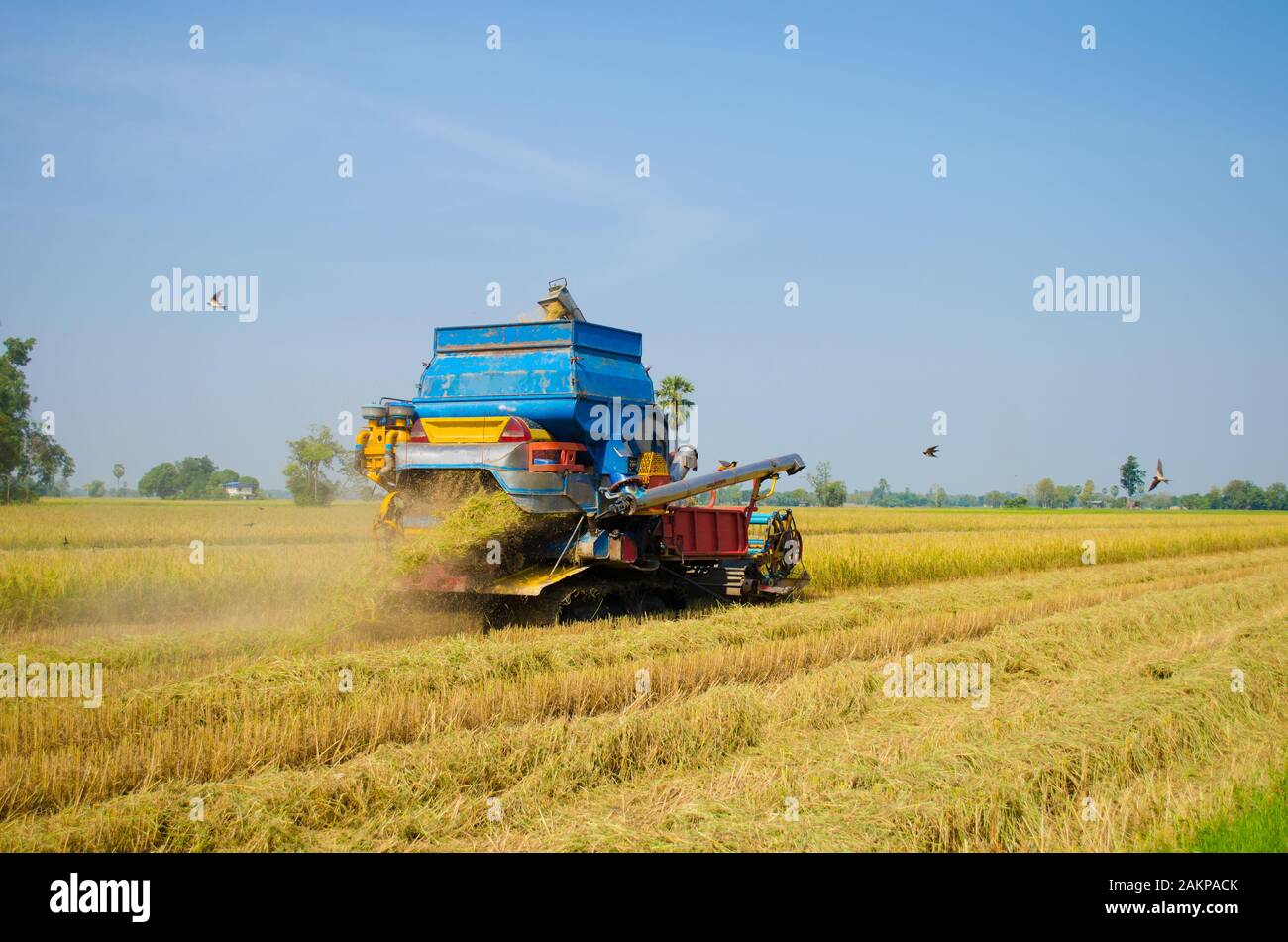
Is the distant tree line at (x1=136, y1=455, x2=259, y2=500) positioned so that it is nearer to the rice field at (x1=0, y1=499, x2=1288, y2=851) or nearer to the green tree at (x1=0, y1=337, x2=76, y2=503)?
the green tree at (x1=0, y1=337, x2=76, y2=503)

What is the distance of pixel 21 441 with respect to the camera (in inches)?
1120

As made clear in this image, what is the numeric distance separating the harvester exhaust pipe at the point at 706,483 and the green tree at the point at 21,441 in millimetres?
21830

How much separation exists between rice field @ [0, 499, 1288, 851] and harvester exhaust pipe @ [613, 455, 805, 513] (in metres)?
1.28

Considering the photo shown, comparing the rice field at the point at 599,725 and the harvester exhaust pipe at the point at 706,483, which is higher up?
the harvester exhaust pipe at the point at 706,483

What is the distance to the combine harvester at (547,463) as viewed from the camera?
9.85 m

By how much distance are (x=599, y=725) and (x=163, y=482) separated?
55.7m

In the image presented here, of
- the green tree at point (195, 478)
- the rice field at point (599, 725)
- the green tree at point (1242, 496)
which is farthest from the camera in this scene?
the green tree at point (1242, 496)

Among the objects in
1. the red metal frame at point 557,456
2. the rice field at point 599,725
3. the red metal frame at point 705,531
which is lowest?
the rice field at point 599,725

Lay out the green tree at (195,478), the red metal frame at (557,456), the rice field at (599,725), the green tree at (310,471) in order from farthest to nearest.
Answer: the green tree at (195,478) < the green tree at (310,471) < the red metal frame at (557,456) < the rice field at (599,725)

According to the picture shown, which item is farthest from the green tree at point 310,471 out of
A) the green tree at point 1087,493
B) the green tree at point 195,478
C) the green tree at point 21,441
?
the green tree at point 1087,493

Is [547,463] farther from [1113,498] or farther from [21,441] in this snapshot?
[1113,498]

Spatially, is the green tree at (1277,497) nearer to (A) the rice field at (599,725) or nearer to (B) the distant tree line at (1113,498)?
(B) the distant tree line at (1113,498)
